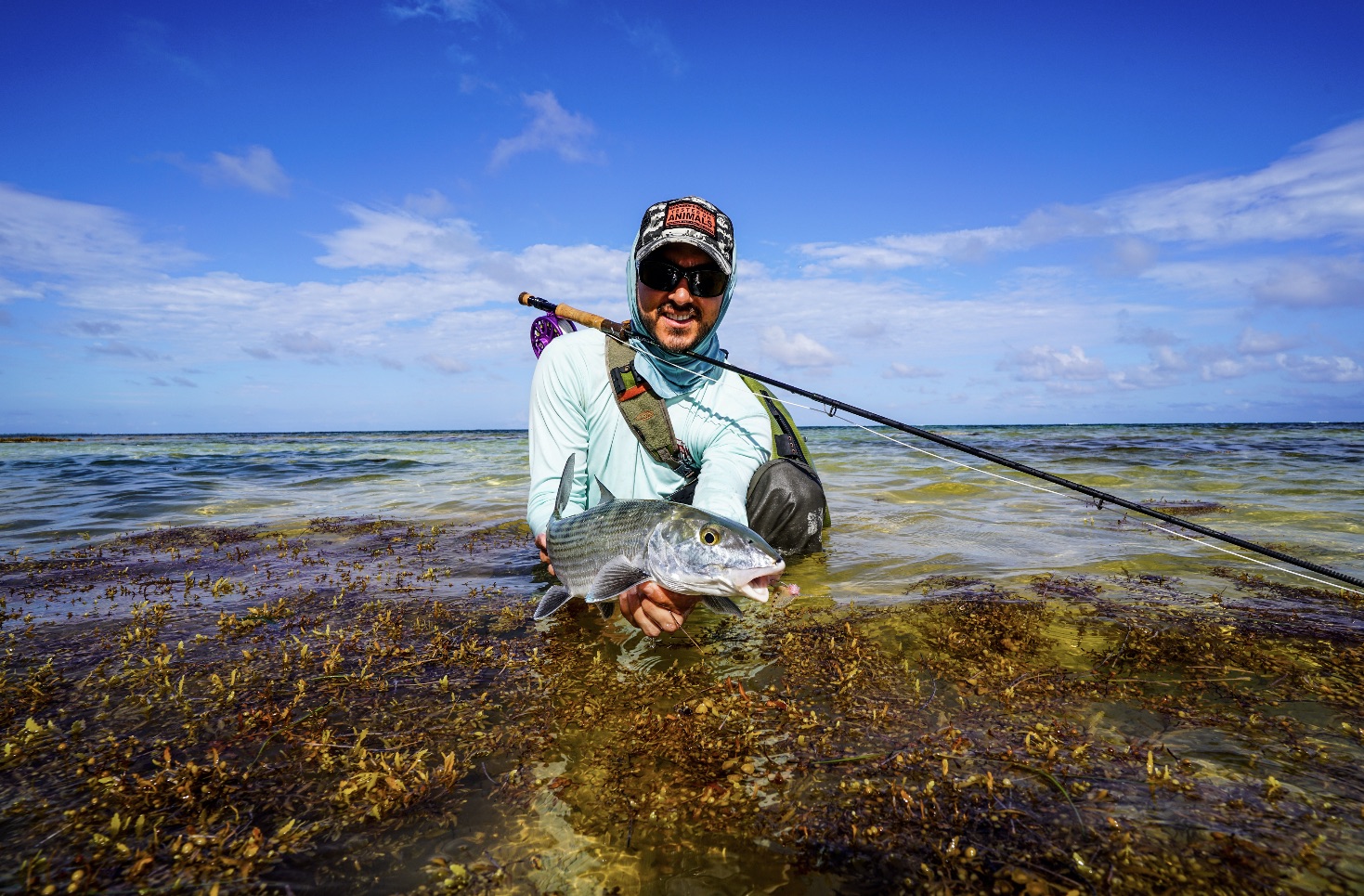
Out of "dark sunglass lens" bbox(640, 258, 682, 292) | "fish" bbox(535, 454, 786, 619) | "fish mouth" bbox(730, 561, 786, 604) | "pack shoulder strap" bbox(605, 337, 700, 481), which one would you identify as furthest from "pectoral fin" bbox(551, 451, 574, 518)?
"dark sunglass lens" bbox(640, 258, 682, 292)

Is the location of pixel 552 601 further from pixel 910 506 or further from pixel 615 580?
pixel 910 506

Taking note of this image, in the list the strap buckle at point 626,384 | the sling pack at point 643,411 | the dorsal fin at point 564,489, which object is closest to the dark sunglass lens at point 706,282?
the sling pack at point 643,411

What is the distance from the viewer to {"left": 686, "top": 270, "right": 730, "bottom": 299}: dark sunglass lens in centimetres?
516

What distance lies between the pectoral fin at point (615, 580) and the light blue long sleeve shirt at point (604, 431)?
1.66 metres

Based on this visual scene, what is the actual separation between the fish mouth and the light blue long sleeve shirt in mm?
1884

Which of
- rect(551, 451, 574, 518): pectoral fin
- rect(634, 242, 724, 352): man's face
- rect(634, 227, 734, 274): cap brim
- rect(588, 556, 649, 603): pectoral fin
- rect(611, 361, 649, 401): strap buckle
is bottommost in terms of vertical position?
rect(588, 556, 649, 603): pectoral fin

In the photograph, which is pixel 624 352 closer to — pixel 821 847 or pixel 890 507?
pixel 821 847

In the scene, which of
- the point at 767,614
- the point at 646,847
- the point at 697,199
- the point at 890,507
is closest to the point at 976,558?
the point at 767,614

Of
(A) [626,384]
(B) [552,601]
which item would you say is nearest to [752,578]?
(B) [552,601]

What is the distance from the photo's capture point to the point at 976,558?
638 centimetres

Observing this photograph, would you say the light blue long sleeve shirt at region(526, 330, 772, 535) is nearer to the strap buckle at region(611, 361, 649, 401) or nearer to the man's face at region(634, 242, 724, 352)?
the strap buckle at region(611, 361, 649, 401)

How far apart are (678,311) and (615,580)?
2754mm

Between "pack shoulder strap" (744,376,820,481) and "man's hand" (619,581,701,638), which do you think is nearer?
"man's hand" (619,581,701,638)

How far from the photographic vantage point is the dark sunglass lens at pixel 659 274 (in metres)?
5.14
